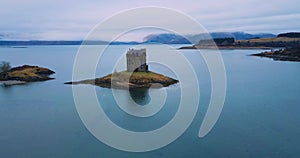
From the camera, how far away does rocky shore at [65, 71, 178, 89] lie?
21562mm

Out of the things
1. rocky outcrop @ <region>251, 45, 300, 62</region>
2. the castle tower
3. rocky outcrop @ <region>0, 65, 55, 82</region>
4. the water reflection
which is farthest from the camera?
rocky outcrop @ <region>251, 45, 300, 62</region>

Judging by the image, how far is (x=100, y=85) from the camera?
22578 millimetres

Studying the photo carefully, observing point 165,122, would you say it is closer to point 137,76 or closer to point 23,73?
point 137,76

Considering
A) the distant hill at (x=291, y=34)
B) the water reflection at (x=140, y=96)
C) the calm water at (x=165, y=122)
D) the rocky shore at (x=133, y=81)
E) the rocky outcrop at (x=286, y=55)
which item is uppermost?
the distant hill at (x=291, y=34)

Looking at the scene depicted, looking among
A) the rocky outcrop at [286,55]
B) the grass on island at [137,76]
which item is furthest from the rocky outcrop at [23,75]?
the rocky outcrop at [286,55]

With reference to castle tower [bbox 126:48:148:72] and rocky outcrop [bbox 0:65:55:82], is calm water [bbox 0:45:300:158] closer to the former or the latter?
castle tower [bbox 126:48:148:72]

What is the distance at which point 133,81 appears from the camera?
71.8 ft

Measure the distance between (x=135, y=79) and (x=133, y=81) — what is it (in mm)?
330

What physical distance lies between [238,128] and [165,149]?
3497 mm

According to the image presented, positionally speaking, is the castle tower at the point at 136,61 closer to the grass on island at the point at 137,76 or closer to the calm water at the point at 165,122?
the grass on island at the point at 137,76

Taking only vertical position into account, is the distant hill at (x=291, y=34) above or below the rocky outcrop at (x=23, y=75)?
above

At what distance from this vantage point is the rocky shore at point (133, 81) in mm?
21562

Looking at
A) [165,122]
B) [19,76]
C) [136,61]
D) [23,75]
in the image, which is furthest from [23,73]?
[165,122]

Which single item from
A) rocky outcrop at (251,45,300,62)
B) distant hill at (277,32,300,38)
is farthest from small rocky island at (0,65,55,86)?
distant hill at (277,32,300,38)
